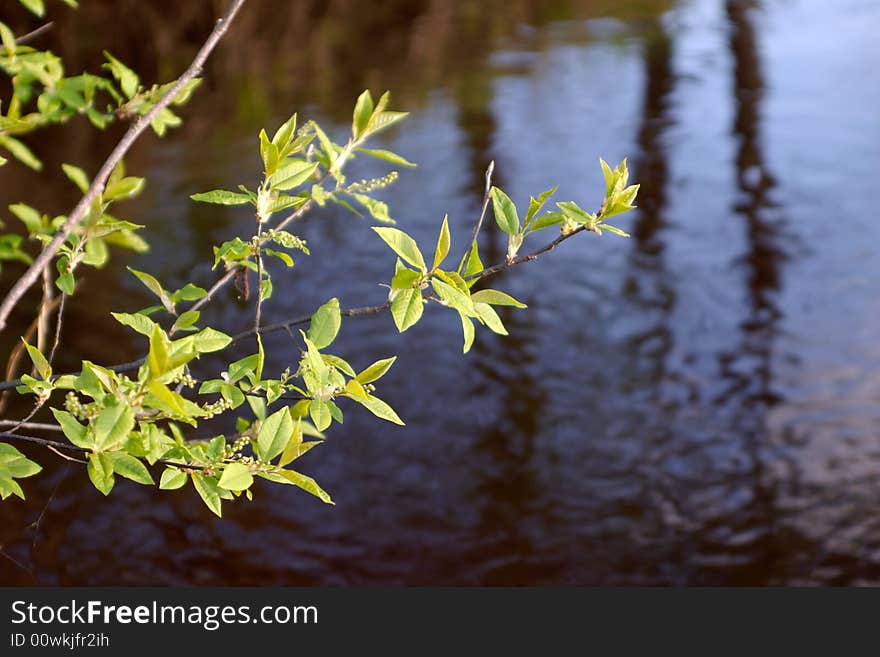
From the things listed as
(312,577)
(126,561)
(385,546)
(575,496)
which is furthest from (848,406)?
(126,561)

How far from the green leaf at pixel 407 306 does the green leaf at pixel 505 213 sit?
0.18 meters

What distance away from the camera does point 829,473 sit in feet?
14.0

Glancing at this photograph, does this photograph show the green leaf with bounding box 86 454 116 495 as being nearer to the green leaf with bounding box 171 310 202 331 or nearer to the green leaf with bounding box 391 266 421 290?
the green leaf with bounding box 171 310 202 331

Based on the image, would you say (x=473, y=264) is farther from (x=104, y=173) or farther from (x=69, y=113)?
(x=69, y=113)

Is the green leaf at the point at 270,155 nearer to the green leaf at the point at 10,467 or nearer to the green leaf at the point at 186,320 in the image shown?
the green leaf at the point at 186,320

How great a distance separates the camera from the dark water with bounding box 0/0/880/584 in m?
3.91

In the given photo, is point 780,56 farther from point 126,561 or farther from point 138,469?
point 138,469

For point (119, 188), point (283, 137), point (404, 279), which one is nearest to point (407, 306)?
point (404, 279)

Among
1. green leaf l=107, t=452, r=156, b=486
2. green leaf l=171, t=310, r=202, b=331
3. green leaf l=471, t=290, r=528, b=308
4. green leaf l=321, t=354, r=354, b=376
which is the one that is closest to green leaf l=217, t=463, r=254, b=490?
green leaf l=107, t=452, r=156, b=486

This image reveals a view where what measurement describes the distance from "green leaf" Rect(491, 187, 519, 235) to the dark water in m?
1.40

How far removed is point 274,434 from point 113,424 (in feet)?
0.80

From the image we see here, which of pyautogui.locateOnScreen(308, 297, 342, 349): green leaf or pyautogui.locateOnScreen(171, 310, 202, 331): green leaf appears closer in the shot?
pyautogui.locateOnScreen(308, 297, 342, 349): green leaf

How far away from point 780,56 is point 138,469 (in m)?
8.74

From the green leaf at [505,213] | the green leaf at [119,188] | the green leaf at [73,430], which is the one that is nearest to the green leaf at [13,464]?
the green leaf at [73,430]
